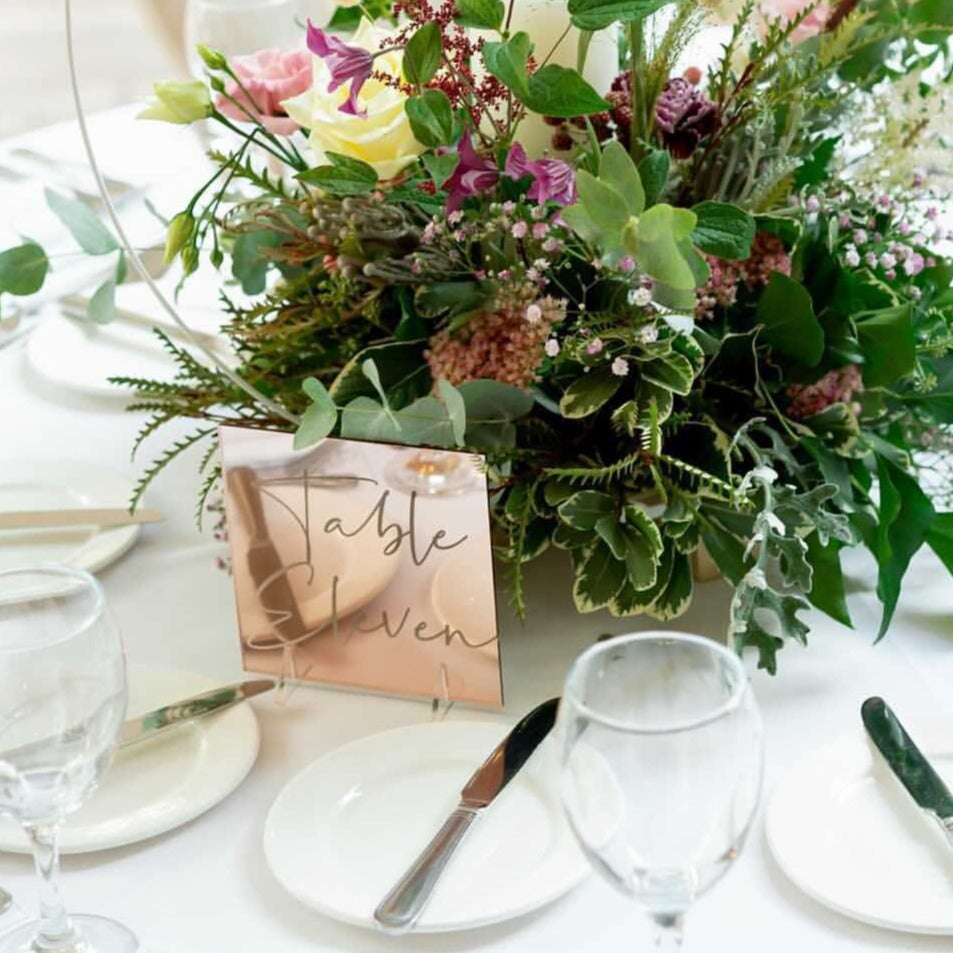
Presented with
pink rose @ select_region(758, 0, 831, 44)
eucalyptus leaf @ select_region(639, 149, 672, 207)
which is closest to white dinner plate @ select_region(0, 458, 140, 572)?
eucalyptus leaf @ select_region(639, 149, 672, 207)

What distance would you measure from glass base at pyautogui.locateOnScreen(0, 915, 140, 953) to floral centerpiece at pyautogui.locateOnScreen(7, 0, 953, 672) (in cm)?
31

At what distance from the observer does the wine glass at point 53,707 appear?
722 mm

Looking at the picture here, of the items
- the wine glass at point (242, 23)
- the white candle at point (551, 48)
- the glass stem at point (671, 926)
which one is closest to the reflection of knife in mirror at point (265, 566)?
the white candle at point (551, 48)

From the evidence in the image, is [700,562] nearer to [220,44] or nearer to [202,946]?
[202,946]

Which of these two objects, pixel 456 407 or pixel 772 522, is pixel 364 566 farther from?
pixel 772 522

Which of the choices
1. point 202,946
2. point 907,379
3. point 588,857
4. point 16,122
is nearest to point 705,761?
point 588,857

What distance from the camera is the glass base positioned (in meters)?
0.77

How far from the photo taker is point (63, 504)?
1.25 metres

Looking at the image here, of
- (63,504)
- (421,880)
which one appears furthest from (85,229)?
→ (421,880)

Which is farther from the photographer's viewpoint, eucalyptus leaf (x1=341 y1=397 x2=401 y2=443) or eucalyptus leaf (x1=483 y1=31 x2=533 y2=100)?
eucalyptus leaf (x1=341 y1=397 x2=401 y2=443)

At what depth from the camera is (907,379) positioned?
1.11 metres

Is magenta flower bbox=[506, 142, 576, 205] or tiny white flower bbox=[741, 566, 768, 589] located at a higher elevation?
magenta flower bbox=[506, 142, 576, 205]

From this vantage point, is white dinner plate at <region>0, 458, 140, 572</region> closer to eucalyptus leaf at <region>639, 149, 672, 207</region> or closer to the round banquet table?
the round banquet table

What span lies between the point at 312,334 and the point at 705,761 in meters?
0.60
